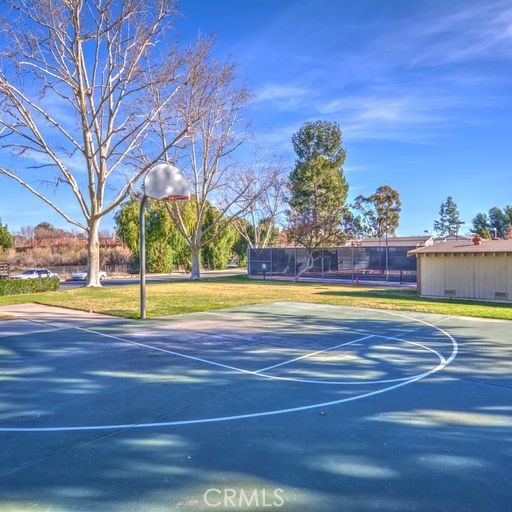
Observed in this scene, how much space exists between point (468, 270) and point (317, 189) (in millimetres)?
18234

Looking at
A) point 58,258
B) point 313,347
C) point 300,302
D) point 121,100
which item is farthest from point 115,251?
point 313,347

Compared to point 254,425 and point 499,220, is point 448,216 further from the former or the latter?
point 254,425

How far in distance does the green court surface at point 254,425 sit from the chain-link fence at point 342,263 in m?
19.3

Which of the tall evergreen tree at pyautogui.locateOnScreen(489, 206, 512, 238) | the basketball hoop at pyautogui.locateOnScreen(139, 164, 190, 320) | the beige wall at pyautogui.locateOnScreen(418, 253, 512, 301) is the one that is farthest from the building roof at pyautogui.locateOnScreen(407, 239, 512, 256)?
the tall evergreen tree at pyautogui.locateOnScreen(489, 206, 512, 238)

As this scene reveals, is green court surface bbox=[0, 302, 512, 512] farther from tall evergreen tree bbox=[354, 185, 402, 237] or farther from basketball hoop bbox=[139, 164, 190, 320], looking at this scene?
tall evergreen tree bbox=[354, 185, 402, 237]

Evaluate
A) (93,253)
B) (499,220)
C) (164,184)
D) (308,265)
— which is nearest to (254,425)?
(164,184)

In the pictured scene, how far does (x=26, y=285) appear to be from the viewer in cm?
1811

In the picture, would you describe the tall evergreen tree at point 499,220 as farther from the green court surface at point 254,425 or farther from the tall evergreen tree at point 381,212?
the green court surface at point 254,425

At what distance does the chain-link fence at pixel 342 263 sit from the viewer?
88.9ft

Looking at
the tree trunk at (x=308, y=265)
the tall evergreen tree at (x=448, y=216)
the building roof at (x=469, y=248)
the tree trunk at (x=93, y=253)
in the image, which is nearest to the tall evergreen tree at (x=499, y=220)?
the tall evergreen tree at (x=448, y=216)

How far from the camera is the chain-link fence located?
2711 centimetres

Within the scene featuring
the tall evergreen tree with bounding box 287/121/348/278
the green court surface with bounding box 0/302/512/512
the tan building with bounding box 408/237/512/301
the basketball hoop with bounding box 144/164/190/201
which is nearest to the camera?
the green court surface with bounding box 0/302/512/512

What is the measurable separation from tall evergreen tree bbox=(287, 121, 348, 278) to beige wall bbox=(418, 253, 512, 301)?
33.1 feet

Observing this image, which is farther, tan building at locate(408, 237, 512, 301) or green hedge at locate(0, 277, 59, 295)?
green hedge at locate(0, 277, 59, 295)
